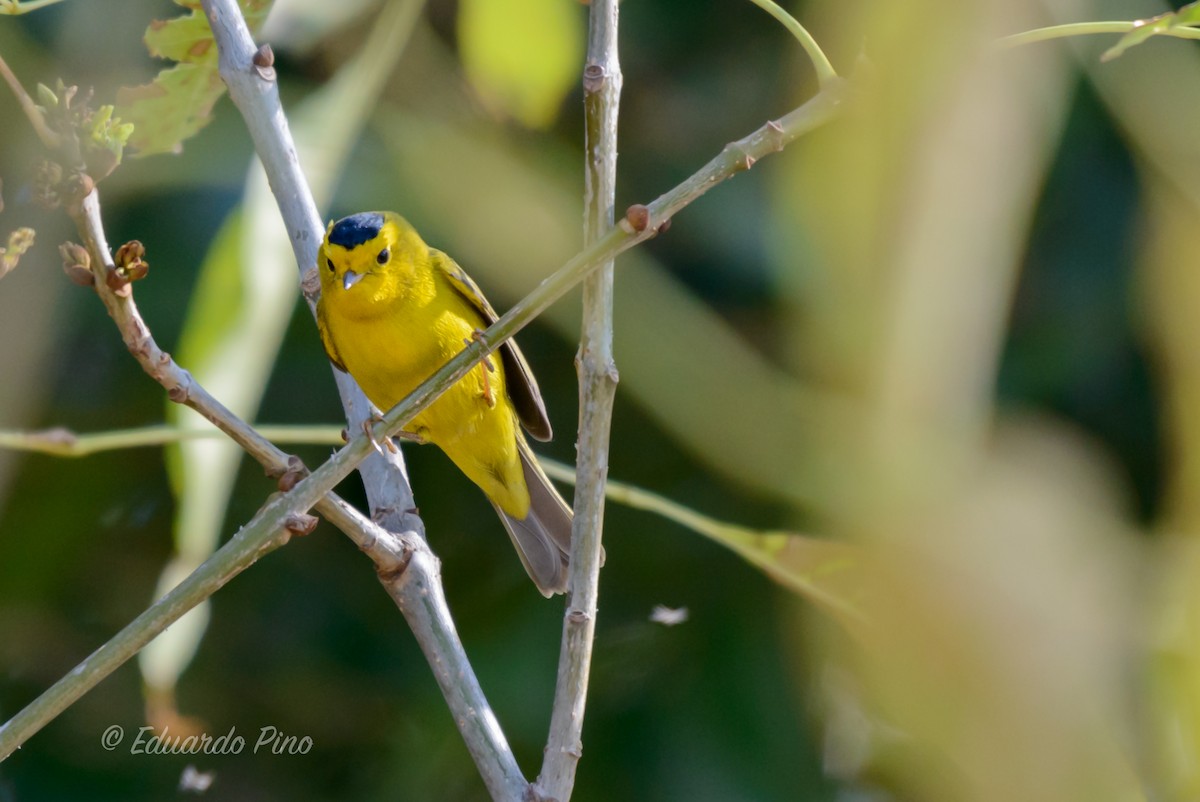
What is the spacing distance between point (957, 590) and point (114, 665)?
118 centimetres

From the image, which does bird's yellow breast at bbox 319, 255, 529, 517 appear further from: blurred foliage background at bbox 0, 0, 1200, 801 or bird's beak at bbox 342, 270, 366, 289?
blurred foliage background at bbox 0, 0, 1200, 801

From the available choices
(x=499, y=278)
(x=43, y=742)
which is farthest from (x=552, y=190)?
(x=43, y=742)

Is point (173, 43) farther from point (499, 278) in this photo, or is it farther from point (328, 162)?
point (499, 278)

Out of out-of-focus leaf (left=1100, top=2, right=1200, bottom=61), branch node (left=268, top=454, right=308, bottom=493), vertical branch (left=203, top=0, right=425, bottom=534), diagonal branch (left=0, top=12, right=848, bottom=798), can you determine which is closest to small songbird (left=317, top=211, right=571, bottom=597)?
vertical branch (left=203, top=0, right=425, bottom=534)

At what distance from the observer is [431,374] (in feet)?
8.02

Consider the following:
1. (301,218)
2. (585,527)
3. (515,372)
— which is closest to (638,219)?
(585,527)

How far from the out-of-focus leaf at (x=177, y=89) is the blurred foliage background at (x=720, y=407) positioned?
0.31 meters

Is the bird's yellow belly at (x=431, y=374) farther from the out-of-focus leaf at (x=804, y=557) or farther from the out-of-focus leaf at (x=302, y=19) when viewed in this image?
the out-of-focus leaf at (x=302, y=19)

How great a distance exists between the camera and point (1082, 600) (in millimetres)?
1901

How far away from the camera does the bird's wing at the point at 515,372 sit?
108 inches

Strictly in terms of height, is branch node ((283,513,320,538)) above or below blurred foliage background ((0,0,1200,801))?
above

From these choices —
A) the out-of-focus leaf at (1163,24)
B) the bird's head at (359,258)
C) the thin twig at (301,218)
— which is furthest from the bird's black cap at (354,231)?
the out-of-focus leaf at (1163,24)

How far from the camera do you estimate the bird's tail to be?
291cm

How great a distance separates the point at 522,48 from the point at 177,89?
73 cm
